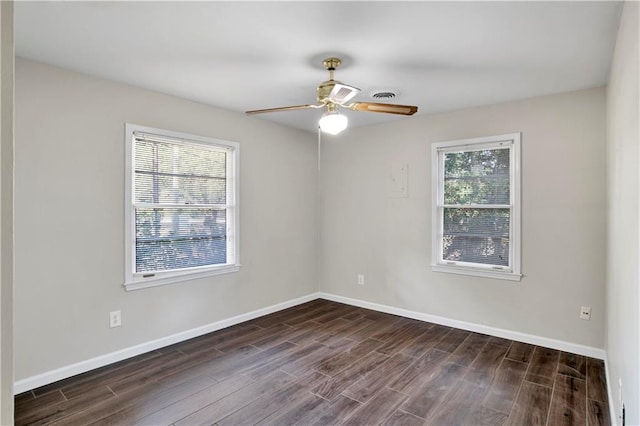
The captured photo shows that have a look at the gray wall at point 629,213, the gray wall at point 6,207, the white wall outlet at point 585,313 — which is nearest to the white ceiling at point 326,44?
the gray wall at point 629,213

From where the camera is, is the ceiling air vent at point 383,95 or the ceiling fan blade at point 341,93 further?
the ceiling air vent at point 383,95

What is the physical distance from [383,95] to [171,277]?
282cm

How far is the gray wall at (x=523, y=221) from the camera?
3.25 m

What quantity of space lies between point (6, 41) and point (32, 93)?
8.54ft

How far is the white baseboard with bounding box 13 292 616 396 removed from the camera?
2.74m

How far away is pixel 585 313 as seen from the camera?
10.7ft

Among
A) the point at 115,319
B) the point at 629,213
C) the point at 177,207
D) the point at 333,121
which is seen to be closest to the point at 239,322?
the point at 115,319

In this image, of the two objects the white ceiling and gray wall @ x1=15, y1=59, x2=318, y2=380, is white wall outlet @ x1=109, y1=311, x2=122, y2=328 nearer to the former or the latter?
gray wall @ x1=15, y1=59, x2=318, y2=380

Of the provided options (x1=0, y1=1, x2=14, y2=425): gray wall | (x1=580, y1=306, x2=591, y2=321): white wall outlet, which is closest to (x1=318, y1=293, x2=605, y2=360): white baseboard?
(x1=580, y1=306, x2=591, y2=321): white wall outlet

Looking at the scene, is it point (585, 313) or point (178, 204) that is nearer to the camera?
point (585, 313)

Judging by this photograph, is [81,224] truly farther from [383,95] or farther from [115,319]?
[383,95]

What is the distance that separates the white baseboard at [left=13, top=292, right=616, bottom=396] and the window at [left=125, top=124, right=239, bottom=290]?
1.94ft

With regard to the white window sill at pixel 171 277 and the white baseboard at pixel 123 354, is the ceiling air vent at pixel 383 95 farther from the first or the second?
the white baseboard at pixel 123 354

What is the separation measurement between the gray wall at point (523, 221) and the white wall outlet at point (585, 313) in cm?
5
